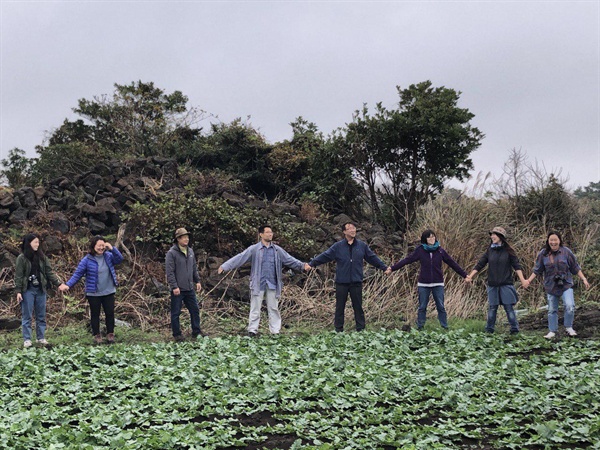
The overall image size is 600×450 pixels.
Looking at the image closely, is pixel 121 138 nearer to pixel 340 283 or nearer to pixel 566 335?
pixel 340 283

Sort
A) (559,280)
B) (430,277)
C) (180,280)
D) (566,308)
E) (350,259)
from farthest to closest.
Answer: (350,259), (430,277), (180,280), (566,308), (559,280)

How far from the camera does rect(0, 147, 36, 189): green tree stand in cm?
2373

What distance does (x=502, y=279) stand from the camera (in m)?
11.0

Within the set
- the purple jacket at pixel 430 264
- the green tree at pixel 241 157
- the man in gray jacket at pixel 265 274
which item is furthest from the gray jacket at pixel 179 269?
the green tree at pixel 241 157

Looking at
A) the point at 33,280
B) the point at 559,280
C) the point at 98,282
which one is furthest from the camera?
the point at 98,282

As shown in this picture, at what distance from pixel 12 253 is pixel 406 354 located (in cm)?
1006

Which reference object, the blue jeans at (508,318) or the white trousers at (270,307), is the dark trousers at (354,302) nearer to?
the white trousers at (270,307)

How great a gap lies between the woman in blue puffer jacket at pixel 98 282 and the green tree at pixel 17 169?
13566 millimetres

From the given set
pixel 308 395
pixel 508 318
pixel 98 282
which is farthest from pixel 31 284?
pixel 508 318

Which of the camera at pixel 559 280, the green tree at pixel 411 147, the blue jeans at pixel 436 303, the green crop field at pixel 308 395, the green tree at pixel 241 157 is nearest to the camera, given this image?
the green crop field at pixel 308 395

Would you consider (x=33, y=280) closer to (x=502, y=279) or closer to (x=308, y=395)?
(x=308, y=395)

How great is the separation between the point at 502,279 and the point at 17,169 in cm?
2047

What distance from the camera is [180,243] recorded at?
11.5 metres

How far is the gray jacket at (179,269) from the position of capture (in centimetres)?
1131
